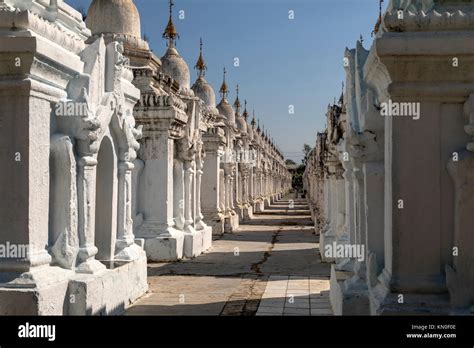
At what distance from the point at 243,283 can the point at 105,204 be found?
11.1 ft

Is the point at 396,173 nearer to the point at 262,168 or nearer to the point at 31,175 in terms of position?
the point at 31,175

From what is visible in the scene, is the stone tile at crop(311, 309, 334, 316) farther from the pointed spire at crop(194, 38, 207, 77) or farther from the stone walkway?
the pointed spire at crop(194, 38, 207, 77)

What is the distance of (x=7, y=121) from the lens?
5844mm

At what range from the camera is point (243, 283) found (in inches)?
419

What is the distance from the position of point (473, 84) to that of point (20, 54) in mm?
3990

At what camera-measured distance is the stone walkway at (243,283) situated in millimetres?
8438

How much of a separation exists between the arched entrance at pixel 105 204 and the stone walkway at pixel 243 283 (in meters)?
0.95

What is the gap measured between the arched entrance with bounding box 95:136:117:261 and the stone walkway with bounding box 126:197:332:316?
949 millimetres

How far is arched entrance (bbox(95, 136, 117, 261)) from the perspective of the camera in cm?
830

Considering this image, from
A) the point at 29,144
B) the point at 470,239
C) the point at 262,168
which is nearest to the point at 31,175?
the point at 29,144
